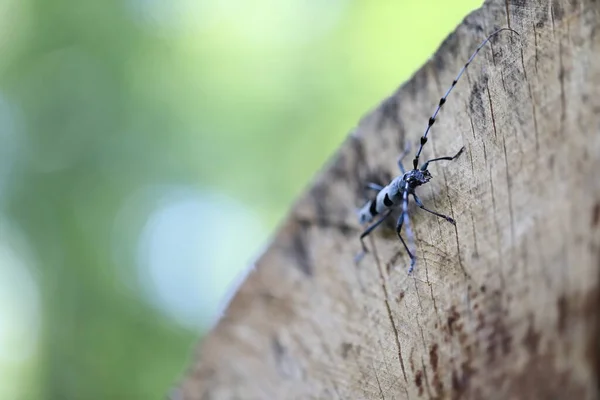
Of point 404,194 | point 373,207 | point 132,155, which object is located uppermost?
point 132,155

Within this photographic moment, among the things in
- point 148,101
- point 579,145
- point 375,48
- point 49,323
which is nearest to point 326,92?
point 375,48

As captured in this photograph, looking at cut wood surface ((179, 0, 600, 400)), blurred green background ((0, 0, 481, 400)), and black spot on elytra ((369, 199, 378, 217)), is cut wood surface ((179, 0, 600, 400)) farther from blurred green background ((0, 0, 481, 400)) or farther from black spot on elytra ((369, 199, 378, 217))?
blurred green background ((0, 0, 481, 400))

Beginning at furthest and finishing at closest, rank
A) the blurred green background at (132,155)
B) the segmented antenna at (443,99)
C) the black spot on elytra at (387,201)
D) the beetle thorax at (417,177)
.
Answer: the blurred green background at (132,155) → the black spot on elytra at (387,201) → the beetle thorax at (417,177) → the segmented antenna at (443,99)

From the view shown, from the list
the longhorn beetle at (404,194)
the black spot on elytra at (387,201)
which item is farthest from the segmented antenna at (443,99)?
the black spot on elytra at (387,201)

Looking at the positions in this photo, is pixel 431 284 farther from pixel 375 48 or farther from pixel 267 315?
pixel 375 48

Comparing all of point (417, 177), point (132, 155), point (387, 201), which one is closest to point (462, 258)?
point (417, 177)

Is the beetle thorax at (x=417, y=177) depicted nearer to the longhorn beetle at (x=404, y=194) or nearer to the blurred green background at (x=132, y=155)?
the longhorn beetle at (x=404, y=194)

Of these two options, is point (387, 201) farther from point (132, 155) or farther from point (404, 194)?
point (132, 155)
